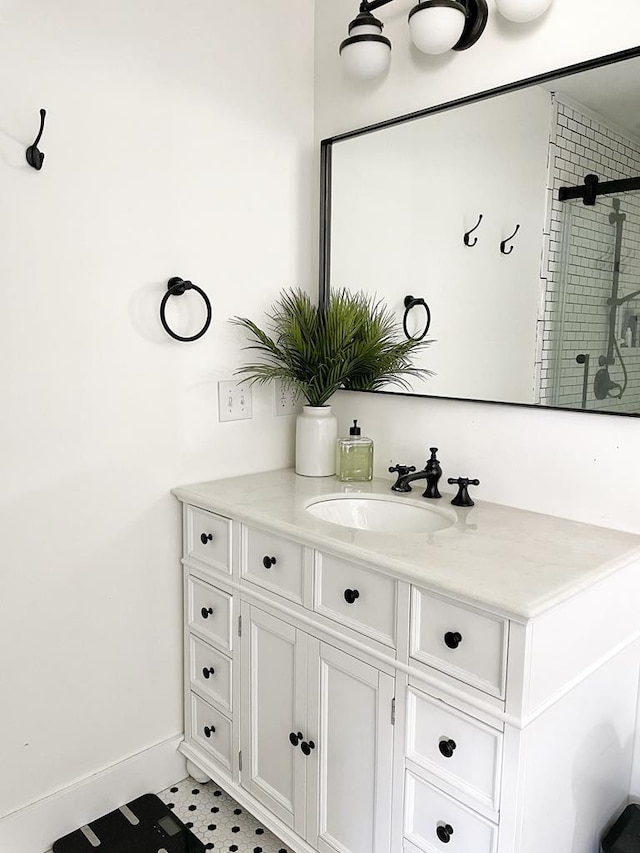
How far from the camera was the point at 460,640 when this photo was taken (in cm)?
119

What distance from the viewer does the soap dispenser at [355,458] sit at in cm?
193

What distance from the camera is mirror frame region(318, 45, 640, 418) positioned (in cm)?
146

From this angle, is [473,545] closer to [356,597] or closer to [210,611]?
[356,597]

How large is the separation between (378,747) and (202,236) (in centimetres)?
137

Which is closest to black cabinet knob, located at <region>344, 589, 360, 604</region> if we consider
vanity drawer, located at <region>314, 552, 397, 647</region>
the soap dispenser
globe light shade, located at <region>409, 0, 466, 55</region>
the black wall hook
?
vanity drawer, located at <region>314, 552, 397, 647</region>

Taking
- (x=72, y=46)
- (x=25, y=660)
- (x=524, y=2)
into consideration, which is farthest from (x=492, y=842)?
(x=72, y=46)

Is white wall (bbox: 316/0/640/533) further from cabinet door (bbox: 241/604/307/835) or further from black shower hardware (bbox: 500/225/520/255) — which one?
cabinet door (bbox: 241/604/307/835)

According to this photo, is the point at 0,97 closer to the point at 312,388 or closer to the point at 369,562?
the point at 312,388

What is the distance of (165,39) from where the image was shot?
1.75 metres

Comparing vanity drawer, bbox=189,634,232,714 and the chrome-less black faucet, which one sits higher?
the chrome-less black faucet

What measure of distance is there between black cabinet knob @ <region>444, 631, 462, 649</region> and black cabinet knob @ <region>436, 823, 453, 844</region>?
0.35 m

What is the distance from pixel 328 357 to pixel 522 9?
3.16 feet

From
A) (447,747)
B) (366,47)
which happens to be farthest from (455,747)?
(366,47)

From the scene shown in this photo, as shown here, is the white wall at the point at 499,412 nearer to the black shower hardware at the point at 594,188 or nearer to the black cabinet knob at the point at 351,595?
the black shower hardware at the point at 594,188
